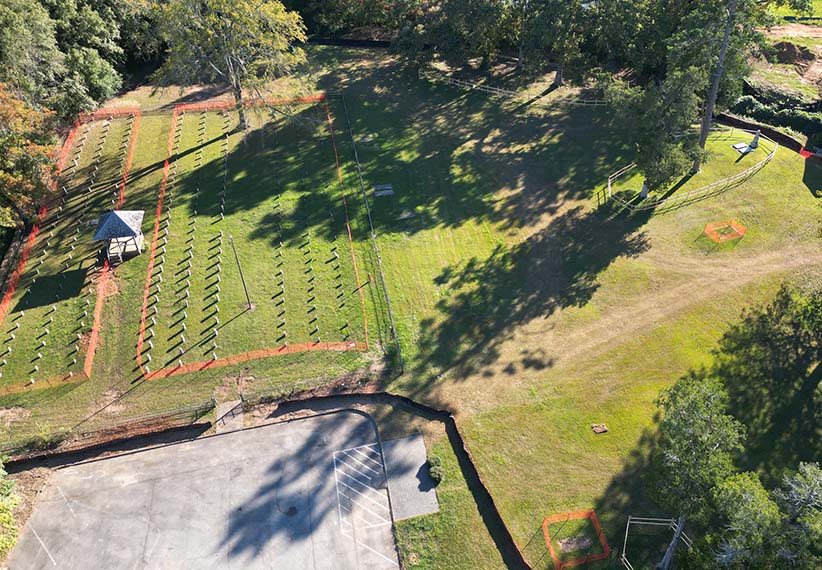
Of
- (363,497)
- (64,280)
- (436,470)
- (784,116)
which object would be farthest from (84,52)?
(784,116)

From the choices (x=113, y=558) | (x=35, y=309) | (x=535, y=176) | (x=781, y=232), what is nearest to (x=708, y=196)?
(x=781, y=232)

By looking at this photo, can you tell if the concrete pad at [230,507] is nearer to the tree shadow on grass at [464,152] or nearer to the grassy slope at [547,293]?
the grassy slope at [547,293]

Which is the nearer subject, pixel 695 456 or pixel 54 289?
pixel 695 456

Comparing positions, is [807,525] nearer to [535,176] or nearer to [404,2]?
[535,176]

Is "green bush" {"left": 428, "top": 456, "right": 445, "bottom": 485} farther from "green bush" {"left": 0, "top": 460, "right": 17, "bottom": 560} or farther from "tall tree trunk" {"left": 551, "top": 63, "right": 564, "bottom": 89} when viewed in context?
"tall tree trunk" {"left": 551, "top": 63, "right": 564, "bottom": 89}

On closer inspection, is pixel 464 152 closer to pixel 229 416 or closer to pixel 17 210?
pixel 229 416

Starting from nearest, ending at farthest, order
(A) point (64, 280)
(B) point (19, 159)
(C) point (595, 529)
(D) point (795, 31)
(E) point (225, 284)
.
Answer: (C) point (595, 529) < (E) point (225, 284) < (A) point (64, 280) < (B) point (19, 159) < (D) point (795, 31)

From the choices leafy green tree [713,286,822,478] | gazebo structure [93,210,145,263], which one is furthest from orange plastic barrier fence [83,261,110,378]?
leafy green tree [713,286,822,478]
